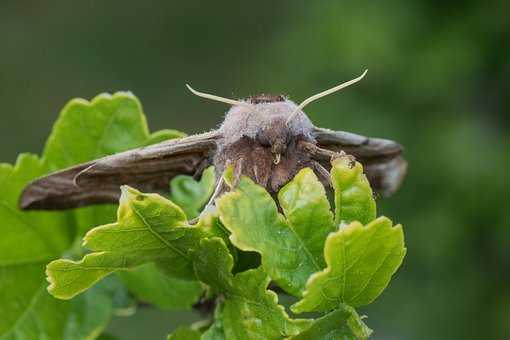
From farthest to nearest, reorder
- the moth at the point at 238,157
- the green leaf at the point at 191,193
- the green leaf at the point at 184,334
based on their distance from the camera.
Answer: the green leaf at the point at 191,193, the moth at the point at 238,157, the green leaf at the point at 184,334

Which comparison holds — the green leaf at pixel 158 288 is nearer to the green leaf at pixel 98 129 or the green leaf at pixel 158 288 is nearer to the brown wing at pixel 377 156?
the green leaf at pixel 98 129

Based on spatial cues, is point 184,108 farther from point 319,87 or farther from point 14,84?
point 319,87

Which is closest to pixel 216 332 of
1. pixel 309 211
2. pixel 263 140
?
pixel 309 211

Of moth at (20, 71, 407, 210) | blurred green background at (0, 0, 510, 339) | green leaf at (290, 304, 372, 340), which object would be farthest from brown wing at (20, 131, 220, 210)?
blurred green background at (0, 0, 510, 339)

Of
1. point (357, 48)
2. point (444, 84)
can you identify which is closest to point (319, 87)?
point (357, 48)

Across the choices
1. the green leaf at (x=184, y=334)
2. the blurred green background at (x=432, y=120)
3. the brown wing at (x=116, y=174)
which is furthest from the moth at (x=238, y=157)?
the blurred green background at (x=432, y=120)

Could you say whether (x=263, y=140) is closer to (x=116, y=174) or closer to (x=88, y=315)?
(x=116, y=174)
